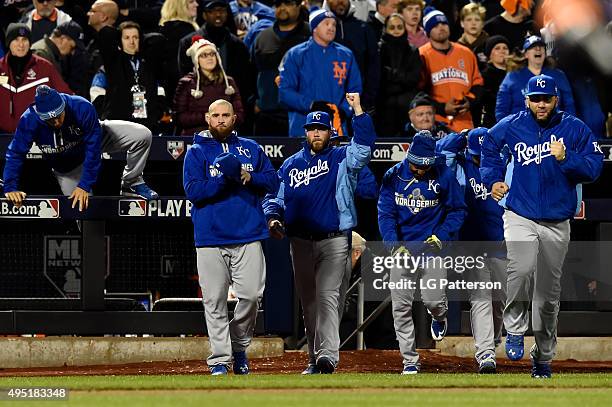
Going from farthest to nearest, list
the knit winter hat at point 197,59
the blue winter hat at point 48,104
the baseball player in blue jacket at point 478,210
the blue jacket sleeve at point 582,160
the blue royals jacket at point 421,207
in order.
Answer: the knit winter hat at point 197,59 → the baseball player in blue jacket at point 478,210 → the blue winter hat at point 48,104 → the blue royals jacket at point 421,207 → the blue jacket sleeve at point 582,160

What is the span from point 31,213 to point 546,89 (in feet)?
15.7

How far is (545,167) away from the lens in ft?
34.6

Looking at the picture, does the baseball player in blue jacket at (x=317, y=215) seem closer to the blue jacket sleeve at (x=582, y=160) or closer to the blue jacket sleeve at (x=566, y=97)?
the blue jacket sleeve at (x=582, y=160)

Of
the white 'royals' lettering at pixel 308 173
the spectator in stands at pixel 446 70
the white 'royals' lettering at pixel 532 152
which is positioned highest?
the spectator in stands at pixel 446 70

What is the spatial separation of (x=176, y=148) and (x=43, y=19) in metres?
2.93

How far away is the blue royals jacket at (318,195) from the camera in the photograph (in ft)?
37.2

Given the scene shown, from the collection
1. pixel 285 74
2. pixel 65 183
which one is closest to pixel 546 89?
pixel 285 74

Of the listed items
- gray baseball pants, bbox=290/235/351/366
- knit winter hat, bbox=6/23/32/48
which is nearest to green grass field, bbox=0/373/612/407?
gray baseball pants, bbox=290/235/351/366

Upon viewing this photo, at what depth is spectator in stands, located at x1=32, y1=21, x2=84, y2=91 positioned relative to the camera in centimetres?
1417

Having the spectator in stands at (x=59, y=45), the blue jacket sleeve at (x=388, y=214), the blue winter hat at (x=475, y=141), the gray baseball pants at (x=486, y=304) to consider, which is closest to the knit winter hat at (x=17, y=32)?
the spectator in stands at (x=59, y=45)

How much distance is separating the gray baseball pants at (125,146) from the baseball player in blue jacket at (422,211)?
89.3 inches

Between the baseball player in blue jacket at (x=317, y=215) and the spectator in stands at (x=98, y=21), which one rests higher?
the spectator in stands at (x=98, y=21)

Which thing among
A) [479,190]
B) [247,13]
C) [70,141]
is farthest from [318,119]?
[247,13]

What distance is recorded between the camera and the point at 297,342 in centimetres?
1346
